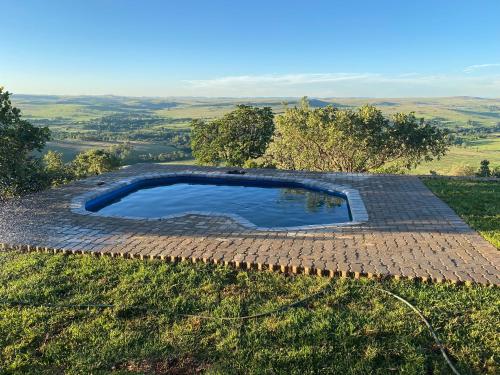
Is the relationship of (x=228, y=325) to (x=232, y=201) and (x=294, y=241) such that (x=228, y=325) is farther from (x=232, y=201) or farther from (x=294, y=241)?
(x=232, y=201)

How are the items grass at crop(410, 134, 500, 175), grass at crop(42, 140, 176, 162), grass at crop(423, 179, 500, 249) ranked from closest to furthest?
grass at crop(423, 179, 500, 249) → grass at crop(410, 134, 500, 175) → grass at crop(42, 140, 176, 162)

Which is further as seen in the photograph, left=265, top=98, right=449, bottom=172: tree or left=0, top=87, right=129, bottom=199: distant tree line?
left=265, top=98, right=449, bottom=172: tree

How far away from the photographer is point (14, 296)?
4.70 meters

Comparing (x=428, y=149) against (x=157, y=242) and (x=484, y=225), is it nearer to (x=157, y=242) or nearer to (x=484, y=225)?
(x=484, y=225)

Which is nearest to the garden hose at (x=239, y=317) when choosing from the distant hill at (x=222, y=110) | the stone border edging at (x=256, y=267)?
the stone border edging at (x=256, y=267)

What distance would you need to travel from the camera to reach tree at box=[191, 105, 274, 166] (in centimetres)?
2052

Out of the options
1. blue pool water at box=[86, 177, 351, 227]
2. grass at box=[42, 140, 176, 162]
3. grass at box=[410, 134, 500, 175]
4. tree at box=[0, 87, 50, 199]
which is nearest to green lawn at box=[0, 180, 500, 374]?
blue pool water at box=[86, 177, 351, 227]

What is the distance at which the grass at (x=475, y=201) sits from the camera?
701 centimetres

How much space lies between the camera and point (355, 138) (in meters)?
15.8

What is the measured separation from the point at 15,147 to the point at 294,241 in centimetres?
895

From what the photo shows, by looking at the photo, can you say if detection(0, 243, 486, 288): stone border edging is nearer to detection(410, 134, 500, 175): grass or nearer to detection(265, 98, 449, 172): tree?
detection(265, 98, 449, 172): tree

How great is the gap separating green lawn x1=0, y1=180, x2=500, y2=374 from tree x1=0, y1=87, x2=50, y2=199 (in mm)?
6073

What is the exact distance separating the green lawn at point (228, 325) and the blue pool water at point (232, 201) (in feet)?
13.0

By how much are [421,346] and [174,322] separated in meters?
2.58
